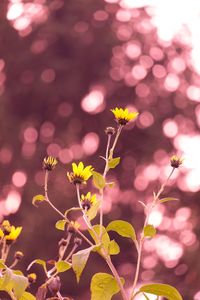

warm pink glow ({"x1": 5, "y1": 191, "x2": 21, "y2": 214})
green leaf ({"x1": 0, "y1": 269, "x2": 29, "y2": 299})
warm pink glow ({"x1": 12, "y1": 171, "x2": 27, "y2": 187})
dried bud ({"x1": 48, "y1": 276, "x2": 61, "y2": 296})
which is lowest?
warm pink glow ({"x1": 5, "y1": 191, "x2": 21, "y2": 214})

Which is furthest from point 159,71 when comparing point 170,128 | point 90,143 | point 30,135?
point 30,135

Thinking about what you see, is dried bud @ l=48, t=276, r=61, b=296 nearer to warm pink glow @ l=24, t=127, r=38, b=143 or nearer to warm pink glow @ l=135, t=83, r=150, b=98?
warm pink glow @ l=24, t=127, r=38, b=143

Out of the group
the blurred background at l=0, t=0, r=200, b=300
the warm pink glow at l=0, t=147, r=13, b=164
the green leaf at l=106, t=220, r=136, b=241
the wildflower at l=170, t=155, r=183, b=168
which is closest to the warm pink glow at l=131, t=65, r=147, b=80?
the blurred background at l=0, t=0, r=200, b=300

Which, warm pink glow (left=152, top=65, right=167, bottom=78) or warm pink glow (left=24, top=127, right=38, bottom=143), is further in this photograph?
warm pink glow (left=152, top=65, right=167, bottom=78)

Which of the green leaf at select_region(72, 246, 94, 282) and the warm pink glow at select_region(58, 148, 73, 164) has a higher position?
the green leaf at select_region(72, 246, 94, 282)

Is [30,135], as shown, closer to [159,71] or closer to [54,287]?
[159,71]

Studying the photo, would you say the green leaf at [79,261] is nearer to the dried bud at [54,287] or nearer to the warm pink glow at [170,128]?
the dried bud at [54,287]
